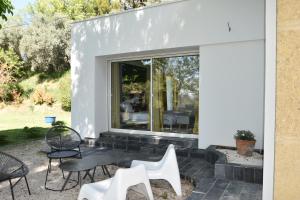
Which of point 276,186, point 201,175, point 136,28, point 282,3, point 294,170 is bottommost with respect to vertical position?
point 201,175

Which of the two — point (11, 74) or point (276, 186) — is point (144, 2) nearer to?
point (11, 74)

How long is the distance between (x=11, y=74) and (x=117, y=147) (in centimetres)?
1424

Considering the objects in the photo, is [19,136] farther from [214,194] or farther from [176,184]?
[214,194]

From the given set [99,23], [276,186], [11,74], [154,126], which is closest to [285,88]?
[276,186]

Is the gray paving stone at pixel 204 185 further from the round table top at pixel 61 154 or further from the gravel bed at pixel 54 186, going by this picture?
the round table top at pixel 61 154

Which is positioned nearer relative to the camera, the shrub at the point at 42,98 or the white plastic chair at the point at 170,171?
the white plastic chair at the point at 170,171

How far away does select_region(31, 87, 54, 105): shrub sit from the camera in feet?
53.3

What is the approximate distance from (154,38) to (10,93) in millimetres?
13613

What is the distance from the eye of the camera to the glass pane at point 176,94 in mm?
6695

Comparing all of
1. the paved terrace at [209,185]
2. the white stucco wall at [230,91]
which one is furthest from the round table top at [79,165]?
the white stucco wall at [230,91]

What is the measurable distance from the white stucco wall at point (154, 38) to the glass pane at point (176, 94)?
1.62ft

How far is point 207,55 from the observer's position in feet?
19.6

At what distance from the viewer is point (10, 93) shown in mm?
16781

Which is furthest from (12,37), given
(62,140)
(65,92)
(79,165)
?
(79,165)
